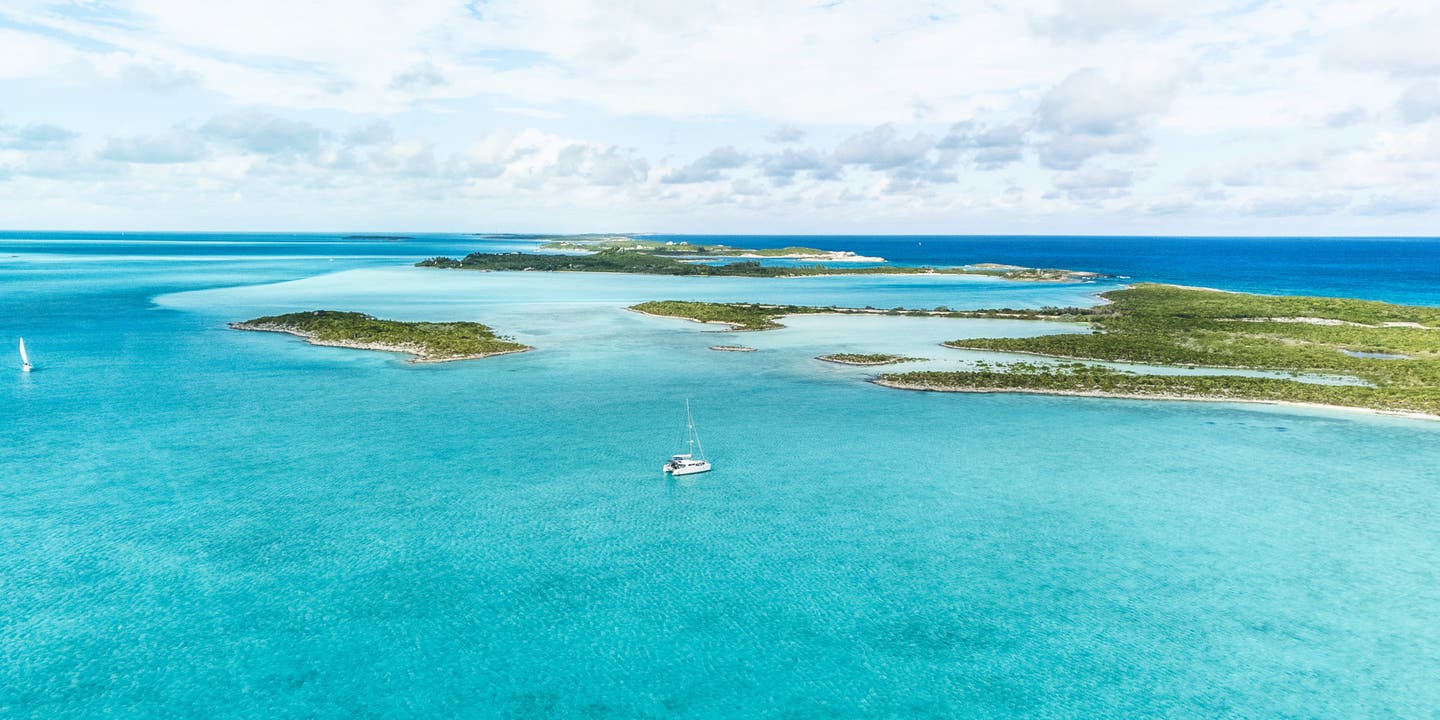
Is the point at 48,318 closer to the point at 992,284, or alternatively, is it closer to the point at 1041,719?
→ the point at 1041,719

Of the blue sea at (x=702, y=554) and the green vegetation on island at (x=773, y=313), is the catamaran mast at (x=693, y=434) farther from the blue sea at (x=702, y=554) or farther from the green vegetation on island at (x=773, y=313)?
the green vegetation on island at (x=773, y=313)

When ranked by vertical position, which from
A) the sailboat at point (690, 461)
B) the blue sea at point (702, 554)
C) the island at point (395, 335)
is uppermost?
the island at point (395, 335)

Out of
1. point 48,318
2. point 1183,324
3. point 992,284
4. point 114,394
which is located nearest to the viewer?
point 114,394

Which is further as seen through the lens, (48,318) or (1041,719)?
(48,318)

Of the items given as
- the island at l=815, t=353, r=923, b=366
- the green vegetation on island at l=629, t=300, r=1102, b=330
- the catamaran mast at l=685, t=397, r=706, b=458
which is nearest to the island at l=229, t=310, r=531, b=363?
the green vegetation on island at l=629, t=300, r=1102, b=330

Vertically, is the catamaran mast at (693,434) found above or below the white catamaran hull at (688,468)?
above

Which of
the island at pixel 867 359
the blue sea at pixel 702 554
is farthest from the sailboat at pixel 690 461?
the island at pixel 867 359

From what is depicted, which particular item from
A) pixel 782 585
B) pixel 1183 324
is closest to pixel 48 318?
pixel 782 585
